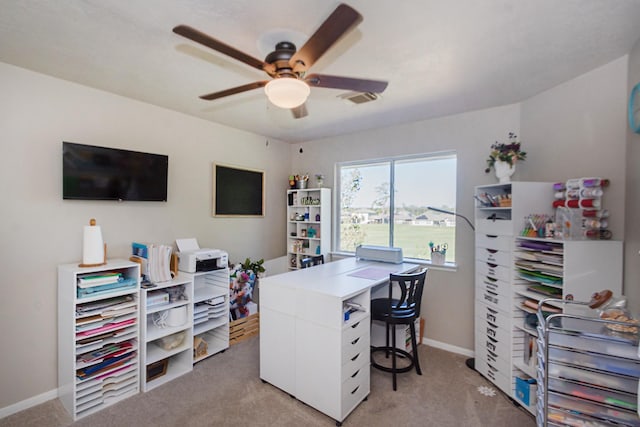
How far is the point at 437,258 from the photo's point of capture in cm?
318

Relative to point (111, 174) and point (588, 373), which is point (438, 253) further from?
point (111, 174)

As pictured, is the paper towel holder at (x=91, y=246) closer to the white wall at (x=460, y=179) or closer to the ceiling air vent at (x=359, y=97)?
the ceiling air vent at (x=359, y=97)

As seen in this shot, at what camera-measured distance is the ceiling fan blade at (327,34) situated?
41.4 inches

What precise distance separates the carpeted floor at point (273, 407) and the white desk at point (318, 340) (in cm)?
12

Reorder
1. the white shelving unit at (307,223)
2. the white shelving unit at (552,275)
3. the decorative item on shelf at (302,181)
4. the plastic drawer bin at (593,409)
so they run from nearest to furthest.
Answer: the plastic drawer bin at (593,409) < the white shelving unit at (552,275) < the white shelving unit at (307,223) < the decorative item on shelf at (302,181)

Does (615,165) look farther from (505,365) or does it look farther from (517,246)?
(505,365)

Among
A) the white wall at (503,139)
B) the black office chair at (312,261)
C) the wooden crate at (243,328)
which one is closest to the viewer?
the white wall at (503,139)

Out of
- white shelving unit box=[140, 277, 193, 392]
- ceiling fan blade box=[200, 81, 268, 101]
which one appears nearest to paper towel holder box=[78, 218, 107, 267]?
white shelving unit box=[140, 277, 193, 392]

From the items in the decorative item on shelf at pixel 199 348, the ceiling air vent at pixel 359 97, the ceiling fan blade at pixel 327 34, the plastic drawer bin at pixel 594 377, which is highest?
the ceiling air vent at pixel 359 97

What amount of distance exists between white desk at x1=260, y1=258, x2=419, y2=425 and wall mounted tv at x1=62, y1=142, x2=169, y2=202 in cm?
148

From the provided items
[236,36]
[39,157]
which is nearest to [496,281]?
[236,36]

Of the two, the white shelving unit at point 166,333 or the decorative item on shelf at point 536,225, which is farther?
the white shelving unit at point 166,333

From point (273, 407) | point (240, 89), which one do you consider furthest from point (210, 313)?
point (240, 89)

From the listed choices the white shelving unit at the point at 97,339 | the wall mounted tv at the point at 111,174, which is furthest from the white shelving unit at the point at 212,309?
the wall mounted tv at the point at 111,174
